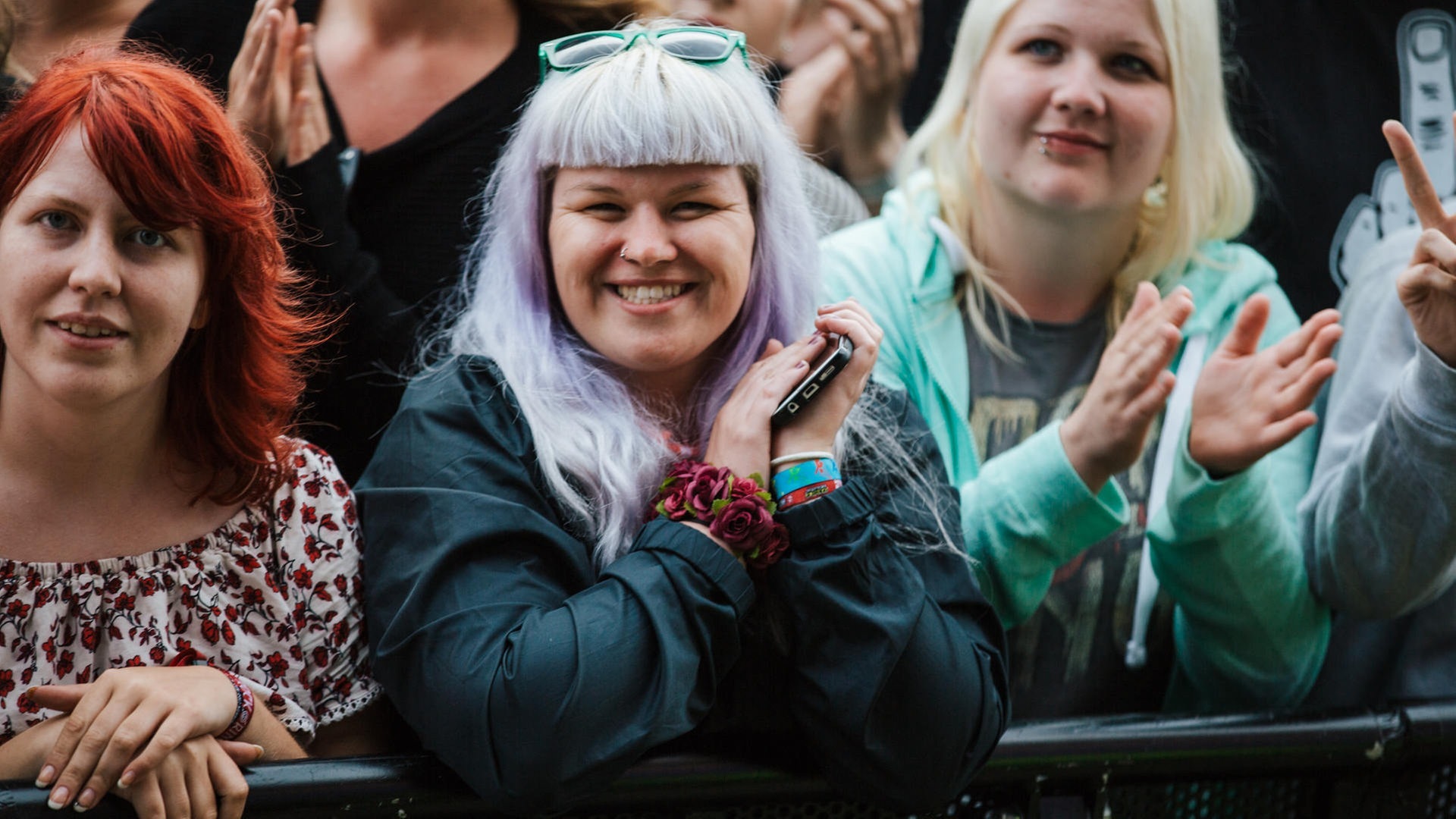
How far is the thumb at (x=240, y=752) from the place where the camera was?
1470mm

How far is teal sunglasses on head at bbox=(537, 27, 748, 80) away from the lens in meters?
1.79

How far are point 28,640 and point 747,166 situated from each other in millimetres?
1009

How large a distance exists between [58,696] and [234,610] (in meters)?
0.24

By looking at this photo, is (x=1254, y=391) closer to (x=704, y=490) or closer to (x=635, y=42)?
(x=704, y=490)

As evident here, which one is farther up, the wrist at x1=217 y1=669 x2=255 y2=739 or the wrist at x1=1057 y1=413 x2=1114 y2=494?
the wrist at x1=217 y1=669 x2=255 y2=739

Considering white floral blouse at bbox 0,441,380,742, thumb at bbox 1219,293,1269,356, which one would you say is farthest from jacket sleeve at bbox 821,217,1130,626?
white floral blouse at bbox 0,441,380,742

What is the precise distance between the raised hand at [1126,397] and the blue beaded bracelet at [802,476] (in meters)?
0.53

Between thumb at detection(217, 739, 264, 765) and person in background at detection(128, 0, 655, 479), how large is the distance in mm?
569

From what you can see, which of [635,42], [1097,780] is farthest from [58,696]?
[1097,780]

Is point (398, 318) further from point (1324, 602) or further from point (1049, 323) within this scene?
point (1324, 602)

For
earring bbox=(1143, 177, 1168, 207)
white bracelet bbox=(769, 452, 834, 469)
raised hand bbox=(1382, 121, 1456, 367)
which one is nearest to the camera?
white bracelet bbox=(769, 452, 834, 469)

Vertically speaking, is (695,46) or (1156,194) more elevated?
(695,46)

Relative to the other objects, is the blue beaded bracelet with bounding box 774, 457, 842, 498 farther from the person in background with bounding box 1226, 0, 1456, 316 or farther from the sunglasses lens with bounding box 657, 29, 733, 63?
the person in background with bounding box 1226, 0, 1456, 316

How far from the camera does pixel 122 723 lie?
1.42 meters
